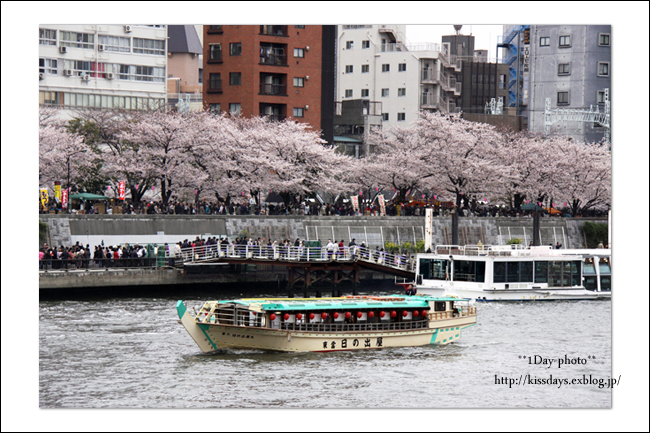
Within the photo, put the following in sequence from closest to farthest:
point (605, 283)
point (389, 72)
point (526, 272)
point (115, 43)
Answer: point (526, 272) < point (605, 283) < point (115, 43) < point (389, 72)

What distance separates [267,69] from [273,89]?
1919 mm

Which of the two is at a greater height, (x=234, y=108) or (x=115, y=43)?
(x=115, y=43)

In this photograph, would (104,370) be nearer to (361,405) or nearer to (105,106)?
(361,405)

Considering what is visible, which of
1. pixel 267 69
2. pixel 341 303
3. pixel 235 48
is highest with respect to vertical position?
pixel 235 48

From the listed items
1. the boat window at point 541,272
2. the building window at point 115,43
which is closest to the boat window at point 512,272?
the boat window at point 541,272

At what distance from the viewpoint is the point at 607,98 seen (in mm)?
64625

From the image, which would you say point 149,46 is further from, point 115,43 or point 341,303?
point 341,303

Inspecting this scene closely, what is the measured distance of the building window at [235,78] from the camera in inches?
3246

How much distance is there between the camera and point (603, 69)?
70.2m


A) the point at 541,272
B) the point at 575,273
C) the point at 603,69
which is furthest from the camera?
the point at 603,69

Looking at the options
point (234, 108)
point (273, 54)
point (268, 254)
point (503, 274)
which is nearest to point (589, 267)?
point (503, 274)

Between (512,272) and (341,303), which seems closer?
(341,303)

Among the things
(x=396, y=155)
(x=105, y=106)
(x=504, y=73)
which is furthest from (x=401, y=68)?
(x=504, y=73)

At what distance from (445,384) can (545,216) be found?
49351mm
